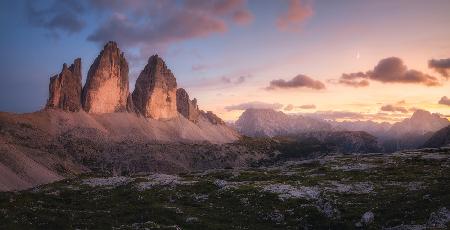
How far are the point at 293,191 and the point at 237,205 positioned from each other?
968 centimetres

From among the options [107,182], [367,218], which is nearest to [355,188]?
[367,218]

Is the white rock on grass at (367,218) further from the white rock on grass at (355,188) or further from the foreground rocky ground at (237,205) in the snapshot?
the white rock on grass at (355,188)

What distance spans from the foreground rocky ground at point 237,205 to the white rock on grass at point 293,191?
14 centimetres

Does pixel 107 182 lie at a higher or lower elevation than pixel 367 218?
higher

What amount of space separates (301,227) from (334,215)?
4.92 m

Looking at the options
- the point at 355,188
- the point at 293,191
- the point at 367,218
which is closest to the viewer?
the point at 367,218

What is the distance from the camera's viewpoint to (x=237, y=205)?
5566 cm

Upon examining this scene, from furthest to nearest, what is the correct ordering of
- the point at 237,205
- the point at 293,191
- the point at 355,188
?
the point at 355,188 < the point at 293,191 < the point at 237,205

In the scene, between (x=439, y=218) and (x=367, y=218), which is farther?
(x=367, y=218)

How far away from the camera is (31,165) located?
490ft

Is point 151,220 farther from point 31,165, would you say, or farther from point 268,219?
point 31,165

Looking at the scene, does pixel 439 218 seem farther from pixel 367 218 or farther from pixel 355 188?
pixel 355 188

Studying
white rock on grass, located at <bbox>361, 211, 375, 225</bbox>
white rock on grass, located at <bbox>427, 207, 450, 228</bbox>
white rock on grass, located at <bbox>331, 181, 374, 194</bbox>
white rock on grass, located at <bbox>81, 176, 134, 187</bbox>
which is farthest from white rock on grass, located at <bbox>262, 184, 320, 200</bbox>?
white rock on grass, located at <bbox>81, 176, 134, 187</bbox>

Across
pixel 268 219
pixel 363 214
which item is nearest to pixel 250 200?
pixel 268 219
